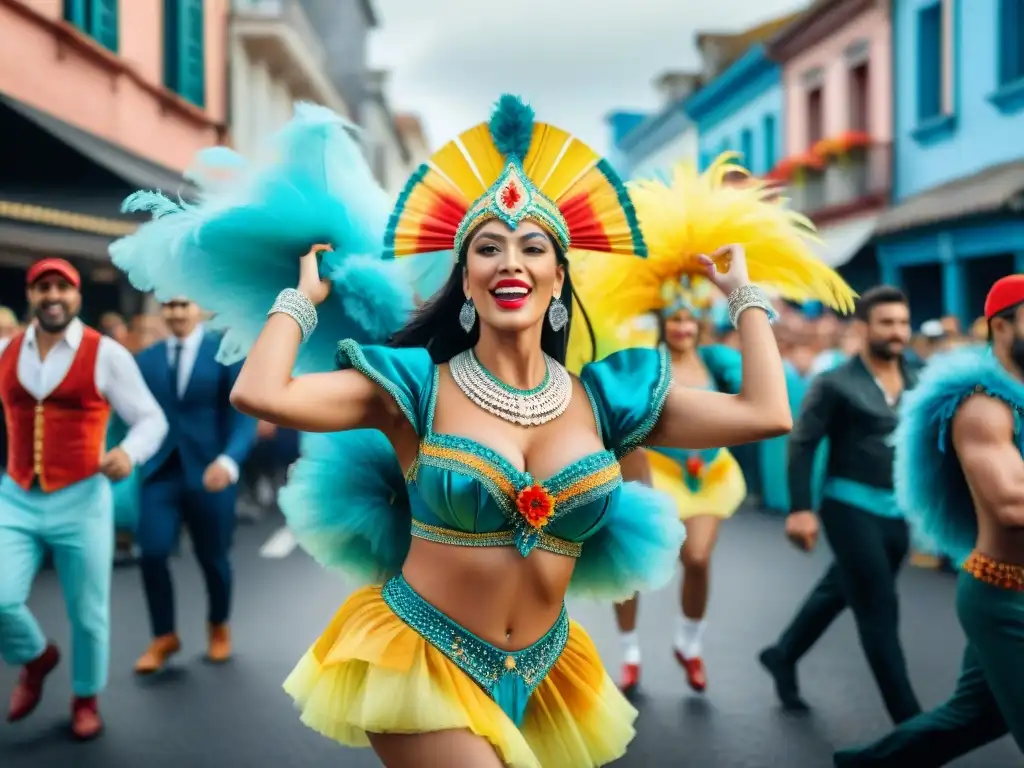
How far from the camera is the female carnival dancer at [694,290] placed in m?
3.55

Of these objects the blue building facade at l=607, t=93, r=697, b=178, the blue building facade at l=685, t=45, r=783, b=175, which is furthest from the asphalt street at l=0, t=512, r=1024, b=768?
the blue building facade at l=607, t=93, r=697, b=178

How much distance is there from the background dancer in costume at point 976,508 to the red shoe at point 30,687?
3.42m

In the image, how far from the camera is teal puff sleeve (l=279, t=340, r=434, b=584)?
10.1 feet

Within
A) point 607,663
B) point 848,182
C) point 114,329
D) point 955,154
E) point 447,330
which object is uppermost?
point 848,182

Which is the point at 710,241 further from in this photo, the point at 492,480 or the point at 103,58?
the point at 103,58

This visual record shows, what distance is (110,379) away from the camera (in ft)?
16.9

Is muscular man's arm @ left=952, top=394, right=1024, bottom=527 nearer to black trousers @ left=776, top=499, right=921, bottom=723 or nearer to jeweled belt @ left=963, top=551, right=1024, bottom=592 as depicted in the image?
jeweled belt @ left=963, top=551, right=1024, bottom=592

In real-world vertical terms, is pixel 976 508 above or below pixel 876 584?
above

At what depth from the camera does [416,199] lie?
2.93m

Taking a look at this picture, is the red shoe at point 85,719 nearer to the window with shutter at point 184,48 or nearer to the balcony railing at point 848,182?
the window with shutter at point 184,48

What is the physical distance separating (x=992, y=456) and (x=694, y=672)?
2.64 metres

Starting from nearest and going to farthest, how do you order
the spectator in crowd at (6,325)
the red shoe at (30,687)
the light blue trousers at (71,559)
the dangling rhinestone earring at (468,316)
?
1. the dangling rhinestone earring at (468,316)
2. the light blue trousers at (71,559)
3. the red shoe at (30,687)
4. the spectator in crowd at (6,325)

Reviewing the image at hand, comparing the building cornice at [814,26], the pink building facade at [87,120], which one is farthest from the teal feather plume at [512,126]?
the building cornice at [814,26]

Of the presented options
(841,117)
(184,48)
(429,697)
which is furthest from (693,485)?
(841,117)
